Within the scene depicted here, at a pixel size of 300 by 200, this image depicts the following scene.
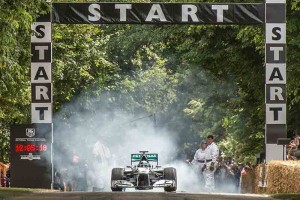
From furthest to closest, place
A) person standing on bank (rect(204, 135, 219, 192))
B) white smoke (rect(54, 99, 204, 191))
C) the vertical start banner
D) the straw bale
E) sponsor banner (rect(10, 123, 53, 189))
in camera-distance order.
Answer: the straw bale, white smoke (rect(54, 99, 204, 191)), person standing on bank (rect(204, 135, 219, 192)), the vertical start banner, sponsor banner (rect(10, 123, 53, 189))

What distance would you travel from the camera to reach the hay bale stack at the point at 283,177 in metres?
26.7

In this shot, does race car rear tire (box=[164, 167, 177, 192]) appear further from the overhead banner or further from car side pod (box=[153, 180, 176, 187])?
the overhead banner

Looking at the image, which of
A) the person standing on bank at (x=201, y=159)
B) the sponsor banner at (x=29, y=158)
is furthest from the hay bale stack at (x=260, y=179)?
the sponsor banner at (x=29, y=158)

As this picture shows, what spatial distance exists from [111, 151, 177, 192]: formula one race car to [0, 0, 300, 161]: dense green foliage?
12.3 feet

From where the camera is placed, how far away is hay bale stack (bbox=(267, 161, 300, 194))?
26653mm

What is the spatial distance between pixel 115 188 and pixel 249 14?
6794 millimetres

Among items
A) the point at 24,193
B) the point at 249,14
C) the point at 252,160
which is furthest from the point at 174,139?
the point at 24,193

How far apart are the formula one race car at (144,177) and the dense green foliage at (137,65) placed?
3752mm

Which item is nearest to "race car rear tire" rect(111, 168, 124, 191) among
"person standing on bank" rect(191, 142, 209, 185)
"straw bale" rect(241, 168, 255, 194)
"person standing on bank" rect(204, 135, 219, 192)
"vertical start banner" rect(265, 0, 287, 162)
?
"person standing on bank" rect(204, 135, 219, 192)

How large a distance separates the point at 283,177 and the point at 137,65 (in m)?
35.7

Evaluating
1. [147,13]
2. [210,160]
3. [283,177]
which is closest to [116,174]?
[283,177]

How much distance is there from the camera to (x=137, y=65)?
62.9m

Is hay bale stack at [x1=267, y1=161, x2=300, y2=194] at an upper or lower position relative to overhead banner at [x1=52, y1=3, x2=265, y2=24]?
lower

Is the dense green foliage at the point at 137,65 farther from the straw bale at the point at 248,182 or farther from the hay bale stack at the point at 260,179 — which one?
the hay bale stack at the point at 260,179
